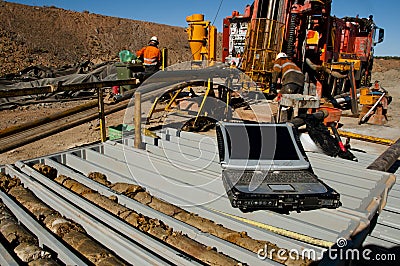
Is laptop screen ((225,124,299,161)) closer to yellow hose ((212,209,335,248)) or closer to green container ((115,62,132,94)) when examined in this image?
yellow hose ((212,209,335,248))

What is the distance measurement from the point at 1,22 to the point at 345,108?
27.2 meters

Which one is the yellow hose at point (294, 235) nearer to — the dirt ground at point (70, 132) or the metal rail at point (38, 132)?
the metal rail at point (38, 132)

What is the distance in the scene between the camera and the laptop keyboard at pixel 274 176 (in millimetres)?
3010

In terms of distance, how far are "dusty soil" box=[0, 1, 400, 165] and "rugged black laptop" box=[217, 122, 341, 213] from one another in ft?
16.2

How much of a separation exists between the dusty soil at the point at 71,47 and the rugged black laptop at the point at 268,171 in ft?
16.2

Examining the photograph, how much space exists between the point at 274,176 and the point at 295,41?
26.1 ft

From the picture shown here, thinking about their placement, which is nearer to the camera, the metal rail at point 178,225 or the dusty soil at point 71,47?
the metal rail at point 178,225

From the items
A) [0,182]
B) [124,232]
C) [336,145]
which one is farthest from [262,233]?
[336,145]

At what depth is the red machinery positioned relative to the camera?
28.8 ft

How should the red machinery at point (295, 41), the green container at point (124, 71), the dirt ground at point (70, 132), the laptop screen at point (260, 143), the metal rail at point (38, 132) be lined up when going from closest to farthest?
the laptop screen at point (260, 143), the metal rail at point (38, 132), the dirt ground at point (70, 132), the red machinery at point (295, 41), the green container at point (124, 71)

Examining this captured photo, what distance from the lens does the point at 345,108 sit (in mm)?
13016

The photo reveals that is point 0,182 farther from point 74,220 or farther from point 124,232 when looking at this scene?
point 124,232

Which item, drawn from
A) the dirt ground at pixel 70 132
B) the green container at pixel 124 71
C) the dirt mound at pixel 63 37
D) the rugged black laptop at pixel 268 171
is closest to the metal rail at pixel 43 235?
the rugged black laptop at pixel 268 171

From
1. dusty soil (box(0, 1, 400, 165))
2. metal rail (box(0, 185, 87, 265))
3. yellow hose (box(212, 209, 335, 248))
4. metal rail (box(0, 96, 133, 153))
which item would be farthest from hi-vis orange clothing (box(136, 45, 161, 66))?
yellow hose (box(212, 209, 335, 248))
